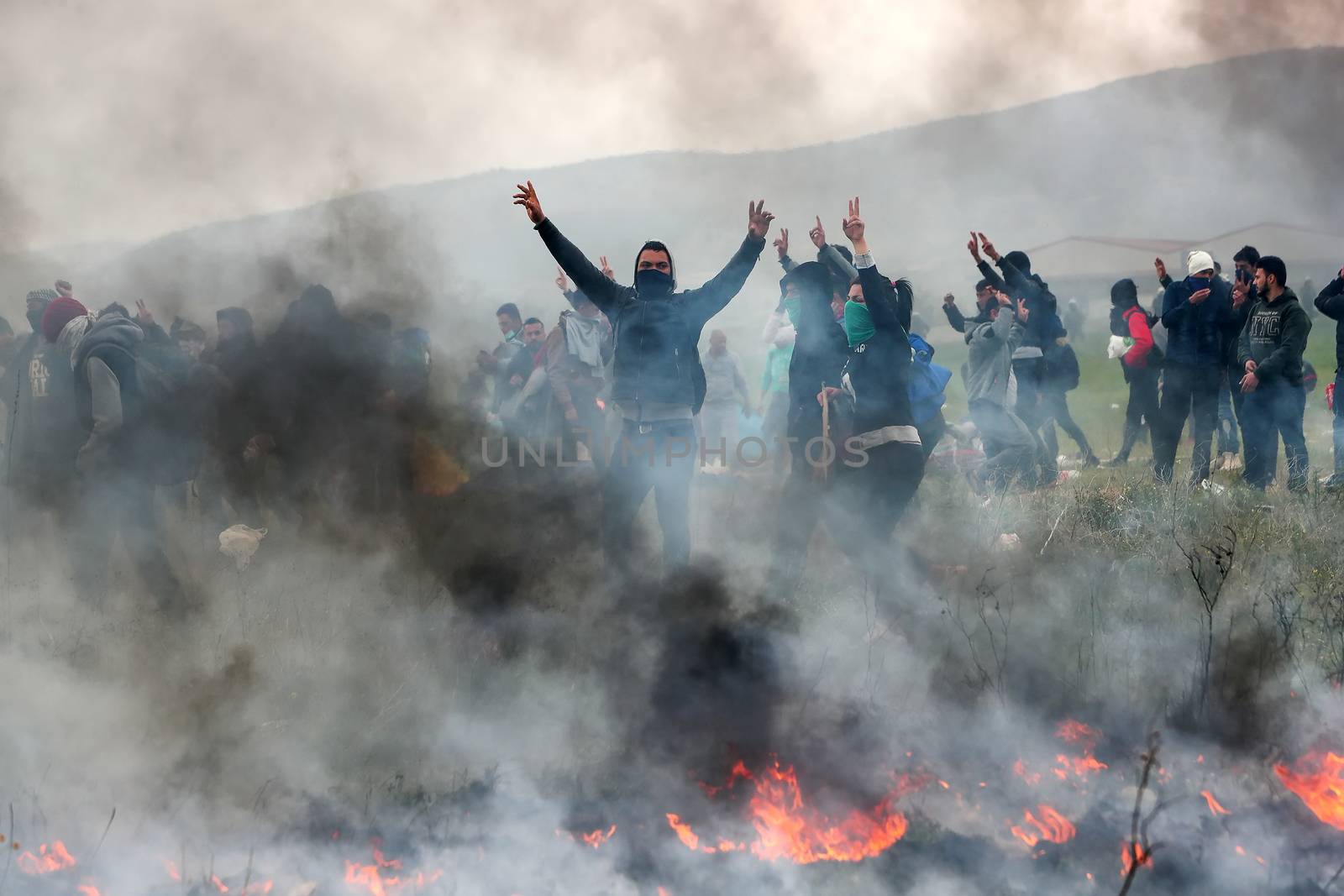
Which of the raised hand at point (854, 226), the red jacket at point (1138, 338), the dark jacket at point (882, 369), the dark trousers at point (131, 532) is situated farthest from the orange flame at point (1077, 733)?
the red jacket at point (1138, 338)

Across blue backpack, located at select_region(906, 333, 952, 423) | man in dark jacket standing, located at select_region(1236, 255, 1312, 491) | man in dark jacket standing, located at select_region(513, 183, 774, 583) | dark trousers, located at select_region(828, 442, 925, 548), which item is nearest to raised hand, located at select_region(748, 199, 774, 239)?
man in dark jacket standing, located at select_region(513, 183, 774, 583)

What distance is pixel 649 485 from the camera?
494cm

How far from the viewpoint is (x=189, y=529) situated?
6.61m

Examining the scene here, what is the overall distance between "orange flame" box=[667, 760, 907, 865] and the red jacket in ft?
18.7

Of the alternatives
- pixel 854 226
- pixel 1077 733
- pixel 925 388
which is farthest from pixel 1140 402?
pixel 1077 733

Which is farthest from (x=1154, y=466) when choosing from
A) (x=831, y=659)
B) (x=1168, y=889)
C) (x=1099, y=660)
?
(x=1168, y=889)

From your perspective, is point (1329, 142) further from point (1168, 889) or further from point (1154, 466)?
point (1168, 889)

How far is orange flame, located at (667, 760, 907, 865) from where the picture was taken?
3539 millimetres

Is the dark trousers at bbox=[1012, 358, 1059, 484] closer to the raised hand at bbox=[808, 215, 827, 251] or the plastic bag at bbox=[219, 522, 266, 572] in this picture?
the raised hand at bbox=[808, 215, 827, 251]

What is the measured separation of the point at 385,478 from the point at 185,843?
2.72 meters

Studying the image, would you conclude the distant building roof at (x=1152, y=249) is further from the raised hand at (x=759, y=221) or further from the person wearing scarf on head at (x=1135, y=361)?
the raised hand at (x=759, y=221)

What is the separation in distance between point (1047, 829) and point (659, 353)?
2.60m

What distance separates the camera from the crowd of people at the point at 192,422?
546cm

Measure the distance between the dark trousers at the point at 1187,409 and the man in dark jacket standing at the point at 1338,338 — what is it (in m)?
0.70
